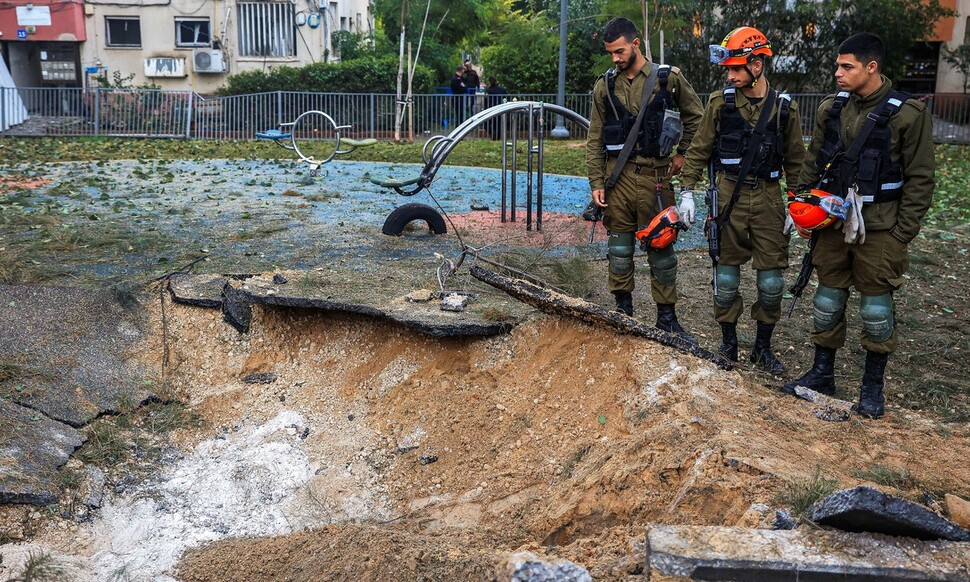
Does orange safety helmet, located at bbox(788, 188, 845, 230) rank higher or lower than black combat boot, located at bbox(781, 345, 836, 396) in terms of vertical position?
higher

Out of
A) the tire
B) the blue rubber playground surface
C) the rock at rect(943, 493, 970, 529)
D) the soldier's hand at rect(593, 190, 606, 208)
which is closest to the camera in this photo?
the rock at rect(943, 493, 970, 529)

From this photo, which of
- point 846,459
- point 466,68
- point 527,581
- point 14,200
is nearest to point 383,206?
point 14,200

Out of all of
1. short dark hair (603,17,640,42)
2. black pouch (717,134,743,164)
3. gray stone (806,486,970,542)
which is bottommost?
gray stone (806,486,970,542)

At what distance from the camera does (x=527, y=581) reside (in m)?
3.08

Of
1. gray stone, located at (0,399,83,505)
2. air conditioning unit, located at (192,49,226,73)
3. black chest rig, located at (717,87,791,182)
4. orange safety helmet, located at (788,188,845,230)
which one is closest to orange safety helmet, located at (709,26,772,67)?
black chest rig, located at (717,87,791,182)

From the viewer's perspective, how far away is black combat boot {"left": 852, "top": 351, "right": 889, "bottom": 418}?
5.04 meters

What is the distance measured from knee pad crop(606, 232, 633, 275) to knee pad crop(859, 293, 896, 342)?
5.32ft

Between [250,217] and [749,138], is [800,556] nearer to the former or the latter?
[749,138]

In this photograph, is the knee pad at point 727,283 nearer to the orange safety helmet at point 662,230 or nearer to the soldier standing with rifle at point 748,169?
the soldier standing with rifle at point 748,169

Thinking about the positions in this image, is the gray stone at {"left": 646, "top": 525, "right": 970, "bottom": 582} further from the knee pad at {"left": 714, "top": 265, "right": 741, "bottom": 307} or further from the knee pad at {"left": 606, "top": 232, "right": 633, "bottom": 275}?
the knee pad at {"left": 606, "top": 232, "right": 633, "bottom": 275}

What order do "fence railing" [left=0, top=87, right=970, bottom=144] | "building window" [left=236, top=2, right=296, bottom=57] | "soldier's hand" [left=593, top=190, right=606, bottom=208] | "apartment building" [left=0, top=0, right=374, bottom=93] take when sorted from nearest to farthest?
1. "soldier's hand" [left=593, top=190, right=606, bottom=208]
2. "fence railing" [left=0, top=87, right=970, bottom=144]
3. "apartment building" [left=0, top=0, right=374, bottom=93]
4. "building window" [left=236, top=2, right=296, bottom=57]

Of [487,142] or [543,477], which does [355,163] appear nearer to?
[487,142]

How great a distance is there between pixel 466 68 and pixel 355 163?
861 centimetres

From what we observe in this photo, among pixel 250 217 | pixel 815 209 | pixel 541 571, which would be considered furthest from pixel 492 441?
pixel 250 217
